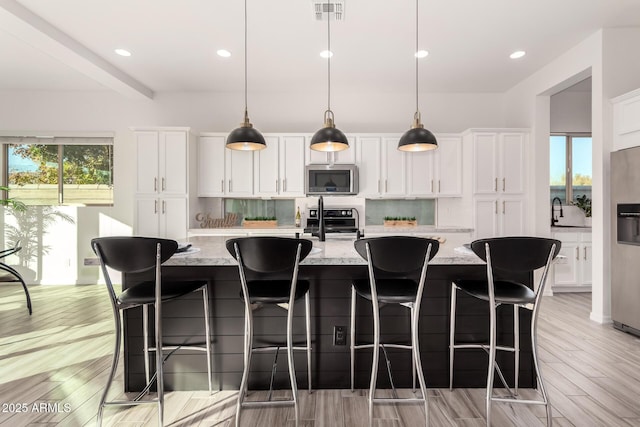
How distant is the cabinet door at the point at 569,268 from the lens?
14.3 ft

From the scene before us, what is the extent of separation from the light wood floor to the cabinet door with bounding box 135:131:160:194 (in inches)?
76.4

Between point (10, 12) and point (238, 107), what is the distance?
2621 millimetres

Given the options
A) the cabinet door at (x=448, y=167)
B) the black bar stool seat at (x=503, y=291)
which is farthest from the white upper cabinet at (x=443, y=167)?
the black bar stool seat at (x=503, y=291)

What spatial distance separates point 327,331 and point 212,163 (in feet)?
10.8

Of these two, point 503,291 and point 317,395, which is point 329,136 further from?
point 317,395

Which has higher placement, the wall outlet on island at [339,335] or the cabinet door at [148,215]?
the cabinet door at [148,215]

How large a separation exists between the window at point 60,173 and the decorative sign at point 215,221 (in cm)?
151

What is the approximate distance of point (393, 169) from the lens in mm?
4656

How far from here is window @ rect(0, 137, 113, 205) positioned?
4.99 m

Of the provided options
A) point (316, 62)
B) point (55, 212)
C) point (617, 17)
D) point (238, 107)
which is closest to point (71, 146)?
point (55, 212)

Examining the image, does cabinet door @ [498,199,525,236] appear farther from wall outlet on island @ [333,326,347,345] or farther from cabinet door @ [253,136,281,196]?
wall outlet on island @ [333,326,347,345]

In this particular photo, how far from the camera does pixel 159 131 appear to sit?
438 cm

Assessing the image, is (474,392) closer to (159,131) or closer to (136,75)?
(159,131)

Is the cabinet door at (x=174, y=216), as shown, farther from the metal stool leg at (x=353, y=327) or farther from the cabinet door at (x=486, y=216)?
the cabinet door at (x=486, y=216)
